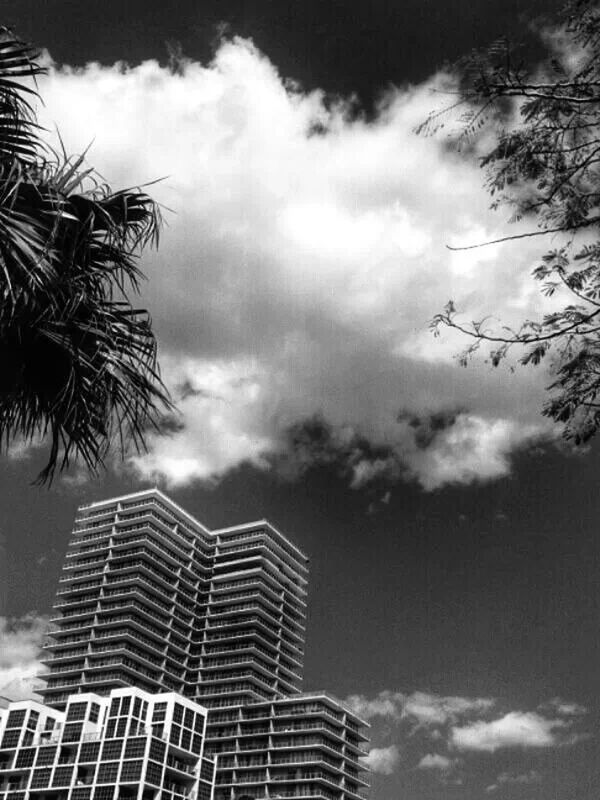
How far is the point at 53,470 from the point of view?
21.9 ft

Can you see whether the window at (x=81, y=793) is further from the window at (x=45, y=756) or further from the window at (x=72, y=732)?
the window at (x=72, y=732)

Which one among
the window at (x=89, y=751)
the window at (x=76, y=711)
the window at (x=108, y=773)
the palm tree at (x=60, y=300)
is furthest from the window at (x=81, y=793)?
the palm tree at (x=60, y=300)

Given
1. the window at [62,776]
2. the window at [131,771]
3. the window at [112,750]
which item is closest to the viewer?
the window at [131,771]

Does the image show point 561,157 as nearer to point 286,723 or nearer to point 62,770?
point 62,770

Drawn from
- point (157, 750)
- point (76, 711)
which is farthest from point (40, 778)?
point (157, 750)

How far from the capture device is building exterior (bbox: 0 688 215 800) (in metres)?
91.9

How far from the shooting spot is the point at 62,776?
94.0m

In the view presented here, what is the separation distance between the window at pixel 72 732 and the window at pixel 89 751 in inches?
66.4

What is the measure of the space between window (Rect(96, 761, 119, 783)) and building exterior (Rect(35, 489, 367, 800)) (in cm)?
2206

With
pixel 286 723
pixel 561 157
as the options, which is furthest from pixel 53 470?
A: pixel 286 723

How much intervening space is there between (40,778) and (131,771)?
13650 mm

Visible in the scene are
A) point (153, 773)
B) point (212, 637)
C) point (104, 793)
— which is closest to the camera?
point (104, 793)

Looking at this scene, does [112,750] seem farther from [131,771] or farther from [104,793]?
[104,793]

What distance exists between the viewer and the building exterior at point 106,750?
91.9m
